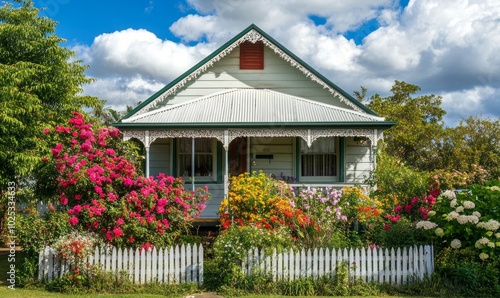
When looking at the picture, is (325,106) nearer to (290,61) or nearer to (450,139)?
(290,61)

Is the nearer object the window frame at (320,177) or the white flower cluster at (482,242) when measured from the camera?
the white flower cluster at (482,242)

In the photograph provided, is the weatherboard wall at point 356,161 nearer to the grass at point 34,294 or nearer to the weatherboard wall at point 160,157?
the weatherboard wall at point 160,157

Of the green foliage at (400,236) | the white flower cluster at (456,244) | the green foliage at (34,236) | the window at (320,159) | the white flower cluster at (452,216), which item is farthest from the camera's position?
the window at (320,159)

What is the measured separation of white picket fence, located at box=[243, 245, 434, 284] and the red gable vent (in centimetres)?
910

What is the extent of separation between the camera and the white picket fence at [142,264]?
9.91 metres

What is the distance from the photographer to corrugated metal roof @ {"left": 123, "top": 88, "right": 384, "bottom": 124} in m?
14.8

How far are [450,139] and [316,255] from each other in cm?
2986

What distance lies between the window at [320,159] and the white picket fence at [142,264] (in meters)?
7.57

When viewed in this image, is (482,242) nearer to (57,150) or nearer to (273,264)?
(273,264)

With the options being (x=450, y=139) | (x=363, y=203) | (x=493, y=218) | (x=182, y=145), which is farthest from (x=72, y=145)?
(x=450, y=139)

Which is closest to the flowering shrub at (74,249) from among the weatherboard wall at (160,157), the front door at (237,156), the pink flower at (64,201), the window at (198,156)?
the pink flower at (64,201)

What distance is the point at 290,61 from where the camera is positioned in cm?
1667

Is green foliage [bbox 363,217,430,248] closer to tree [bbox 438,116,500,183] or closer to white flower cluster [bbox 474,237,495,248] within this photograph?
white flower cluster [bbox 474,237,495,248]

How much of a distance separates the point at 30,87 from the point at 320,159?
10.1 metres
